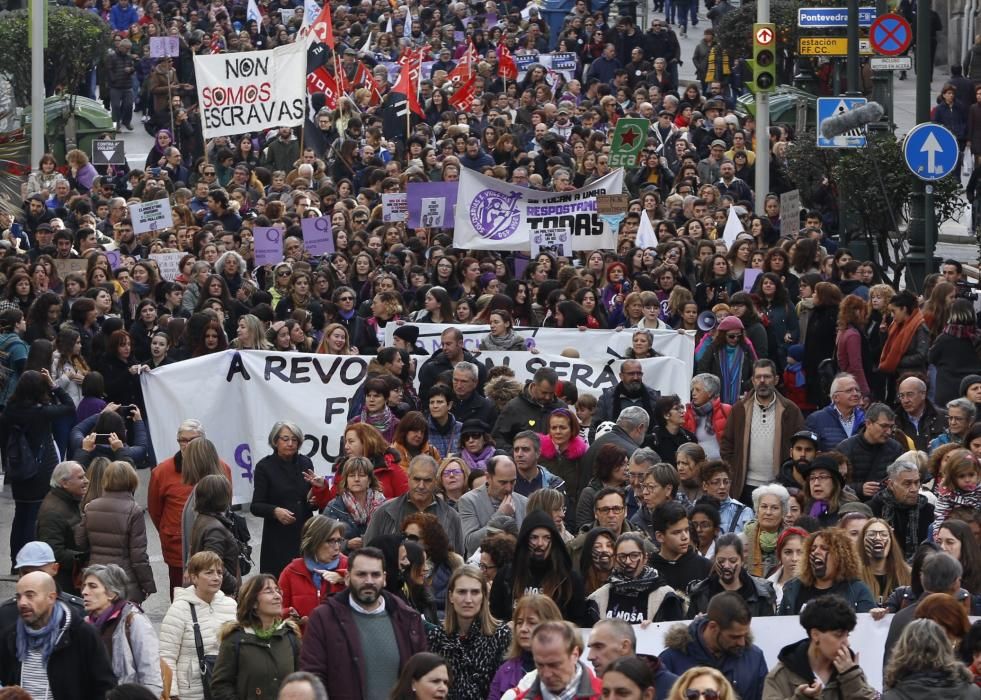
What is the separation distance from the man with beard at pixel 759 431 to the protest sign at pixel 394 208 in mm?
8553

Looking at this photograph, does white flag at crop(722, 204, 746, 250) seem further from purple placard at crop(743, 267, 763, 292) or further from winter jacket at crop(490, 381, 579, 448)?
winter jacket at crop(490, 381, 579, 448)

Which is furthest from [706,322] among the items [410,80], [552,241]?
[410,80]

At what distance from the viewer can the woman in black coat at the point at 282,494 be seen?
13.5 m

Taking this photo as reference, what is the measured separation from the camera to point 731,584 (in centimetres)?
1070

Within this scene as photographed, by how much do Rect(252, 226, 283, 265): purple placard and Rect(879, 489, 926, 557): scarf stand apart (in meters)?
9.78

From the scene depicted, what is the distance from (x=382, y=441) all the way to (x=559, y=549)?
107 inches

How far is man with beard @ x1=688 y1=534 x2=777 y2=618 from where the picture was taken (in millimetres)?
10656

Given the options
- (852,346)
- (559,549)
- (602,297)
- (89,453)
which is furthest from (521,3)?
(559,549)

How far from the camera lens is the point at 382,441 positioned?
1323 cm

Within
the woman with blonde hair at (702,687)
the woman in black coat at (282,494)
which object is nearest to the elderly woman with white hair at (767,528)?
the woman in black coat at (282,494)

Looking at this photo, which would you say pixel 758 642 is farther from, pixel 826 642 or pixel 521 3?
pixel 521 3

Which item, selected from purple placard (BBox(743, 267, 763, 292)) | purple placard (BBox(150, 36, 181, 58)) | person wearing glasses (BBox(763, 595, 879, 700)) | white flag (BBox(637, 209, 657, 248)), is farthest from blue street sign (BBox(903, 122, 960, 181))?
purple placard (BBox(150, 36, 181, 58))

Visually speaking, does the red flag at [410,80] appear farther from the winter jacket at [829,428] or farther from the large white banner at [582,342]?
the winter jacket at [829,428]

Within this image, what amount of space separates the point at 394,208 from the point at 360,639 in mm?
13264
